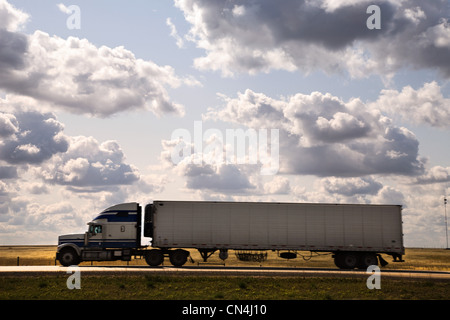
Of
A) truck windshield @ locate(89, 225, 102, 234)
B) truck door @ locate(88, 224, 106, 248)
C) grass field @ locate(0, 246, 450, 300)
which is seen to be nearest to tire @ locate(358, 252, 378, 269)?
grass field @ locate(0, 246, 450, 300)

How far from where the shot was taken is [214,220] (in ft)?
104

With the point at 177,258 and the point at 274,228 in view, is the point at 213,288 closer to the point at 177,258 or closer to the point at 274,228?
the point at 274,228

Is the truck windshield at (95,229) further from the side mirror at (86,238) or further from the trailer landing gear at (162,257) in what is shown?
the trailer landing gear at (162,257)

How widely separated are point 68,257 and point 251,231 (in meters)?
13.0

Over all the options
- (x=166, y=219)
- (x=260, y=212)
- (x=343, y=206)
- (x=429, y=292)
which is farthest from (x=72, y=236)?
(x=429, y=292)

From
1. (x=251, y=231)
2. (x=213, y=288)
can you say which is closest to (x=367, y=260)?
(x=251, y=231)

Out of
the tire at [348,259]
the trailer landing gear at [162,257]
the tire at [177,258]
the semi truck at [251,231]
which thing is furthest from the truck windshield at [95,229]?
the tire at [348,259]

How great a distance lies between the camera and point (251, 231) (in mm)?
31688

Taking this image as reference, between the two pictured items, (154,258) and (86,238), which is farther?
(86,238)

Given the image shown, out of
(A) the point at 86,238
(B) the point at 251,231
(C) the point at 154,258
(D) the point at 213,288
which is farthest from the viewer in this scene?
(A) the point at 86,238

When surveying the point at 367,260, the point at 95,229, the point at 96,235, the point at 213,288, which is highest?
the point at 95,229

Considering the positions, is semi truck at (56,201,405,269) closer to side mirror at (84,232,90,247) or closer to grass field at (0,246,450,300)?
side mirror at (84,232,90,247)
